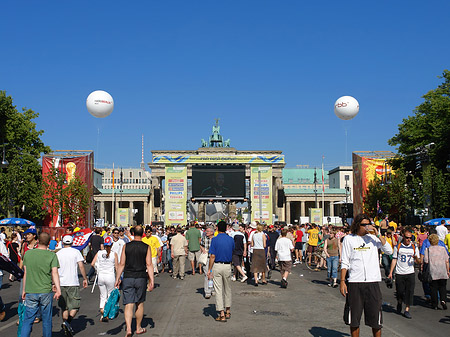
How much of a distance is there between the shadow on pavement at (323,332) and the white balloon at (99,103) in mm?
13832

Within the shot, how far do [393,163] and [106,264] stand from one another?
4596 cm

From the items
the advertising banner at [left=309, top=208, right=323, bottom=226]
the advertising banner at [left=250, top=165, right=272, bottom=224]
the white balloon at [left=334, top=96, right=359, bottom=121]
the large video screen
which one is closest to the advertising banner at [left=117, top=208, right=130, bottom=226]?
the large video screen

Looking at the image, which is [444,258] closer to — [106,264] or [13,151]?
[106,264]

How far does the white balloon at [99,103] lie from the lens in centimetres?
2066

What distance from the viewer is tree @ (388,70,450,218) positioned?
37750mm

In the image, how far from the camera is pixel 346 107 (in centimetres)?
2286

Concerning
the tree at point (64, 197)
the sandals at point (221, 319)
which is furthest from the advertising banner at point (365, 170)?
the sandals at point (221, 319)

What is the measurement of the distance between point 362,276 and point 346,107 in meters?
16.3

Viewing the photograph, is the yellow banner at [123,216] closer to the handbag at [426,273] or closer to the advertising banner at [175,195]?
the advertising banner at [175,195]

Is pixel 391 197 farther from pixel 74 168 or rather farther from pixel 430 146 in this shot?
pixel 74 168

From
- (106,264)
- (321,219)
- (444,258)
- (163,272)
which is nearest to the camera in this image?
(106,264)

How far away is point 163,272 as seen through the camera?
22391 mm

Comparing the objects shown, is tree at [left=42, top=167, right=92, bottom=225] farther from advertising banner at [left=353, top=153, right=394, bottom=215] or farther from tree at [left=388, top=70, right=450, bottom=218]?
advertising banner at [left=353, top=153, right=394, bottom=215]

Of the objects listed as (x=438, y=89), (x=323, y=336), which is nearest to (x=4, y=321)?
(x=323, y=336)
